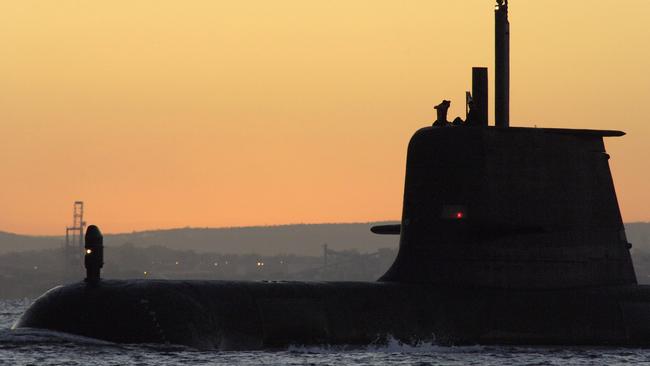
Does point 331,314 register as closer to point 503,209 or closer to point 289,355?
point 289,355

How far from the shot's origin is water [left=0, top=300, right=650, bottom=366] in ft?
78.9

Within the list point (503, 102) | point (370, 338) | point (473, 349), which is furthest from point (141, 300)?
point (503, 102)

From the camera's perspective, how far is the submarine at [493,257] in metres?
28.3

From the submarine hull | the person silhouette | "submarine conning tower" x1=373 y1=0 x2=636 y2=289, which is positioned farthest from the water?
the person silhouette

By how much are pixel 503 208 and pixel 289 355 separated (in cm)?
586

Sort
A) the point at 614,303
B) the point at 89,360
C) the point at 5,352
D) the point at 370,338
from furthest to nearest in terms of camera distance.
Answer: the point at 614,303 < the point at 370,338 < the point at 5,352 < the point at 89,360

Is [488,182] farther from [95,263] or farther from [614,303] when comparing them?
[95,263]

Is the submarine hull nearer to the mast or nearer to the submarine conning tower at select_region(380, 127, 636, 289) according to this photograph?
the submarine conning tower at select_region(380, 127, 636, 289)

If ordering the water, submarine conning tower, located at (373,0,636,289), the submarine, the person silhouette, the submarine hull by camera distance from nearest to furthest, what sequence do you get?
the water
the submarine hull
the submarine
submarine conning tower, located at (373,0,636,289)
the person silhouette

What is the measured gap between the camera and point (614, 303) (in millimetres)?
29859

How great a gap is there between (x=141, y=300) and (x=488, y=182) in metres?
7.79

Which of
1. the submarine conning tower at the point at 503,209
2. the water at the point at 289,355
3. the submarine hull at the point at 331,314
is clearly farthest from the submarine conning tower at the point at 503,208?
the water at the point at 289,355

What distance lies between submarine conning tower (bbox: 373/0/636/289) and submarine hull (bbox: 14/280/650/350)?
1.71 ft

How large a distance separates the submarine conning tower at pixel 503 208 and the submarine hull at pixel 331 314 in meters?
0.52
